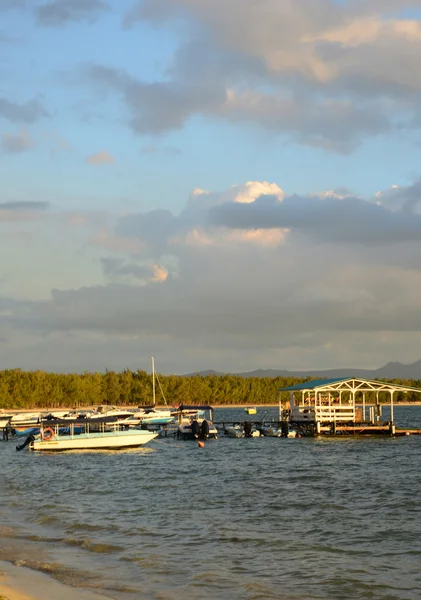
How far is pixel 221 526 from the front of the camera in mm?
33906

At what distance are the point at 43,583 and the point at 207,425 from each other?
71486 millimetres

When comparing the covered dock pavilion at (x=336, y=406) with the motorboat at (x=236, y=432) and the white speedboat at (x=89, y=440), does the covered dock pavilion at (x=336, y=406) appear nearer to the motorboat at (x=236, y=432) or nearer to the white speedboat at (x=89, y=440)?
the motorboat at (x=236, y=432)

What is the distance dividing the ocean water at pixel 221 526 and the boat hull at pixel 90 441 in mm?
7583

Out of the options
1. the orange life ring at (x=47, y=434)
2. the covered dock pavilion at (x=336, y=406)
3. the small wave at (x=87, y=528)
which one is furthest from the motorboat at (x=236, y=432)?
the small wave at (x=87, y=528)

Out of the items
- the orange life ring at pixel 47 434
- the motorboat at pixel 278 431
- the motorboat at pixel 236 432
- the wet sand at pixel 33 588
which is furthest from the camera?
the motorboat at pixel 236 432

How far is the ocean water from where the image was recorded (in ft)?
78.0

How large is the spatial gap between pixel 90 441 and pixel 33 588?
5294 centimetres

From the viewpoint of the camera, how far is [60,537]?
31641mm

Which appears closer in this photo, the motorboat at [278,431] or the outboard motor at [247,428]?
the motorboat at [278,431]

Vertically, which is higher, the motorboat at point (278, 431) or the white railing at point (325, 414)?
the white railing at point (325, 414)

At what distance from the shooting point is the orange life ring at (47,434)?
75.7 meters

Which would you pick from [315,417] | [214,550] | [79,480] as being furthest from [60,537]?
[315,417]

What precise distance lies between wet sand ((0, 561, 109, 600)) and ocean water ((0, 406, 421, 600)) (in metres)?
0.56

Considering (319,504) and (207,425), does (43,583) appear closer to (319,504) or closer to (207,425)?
(319,504)
